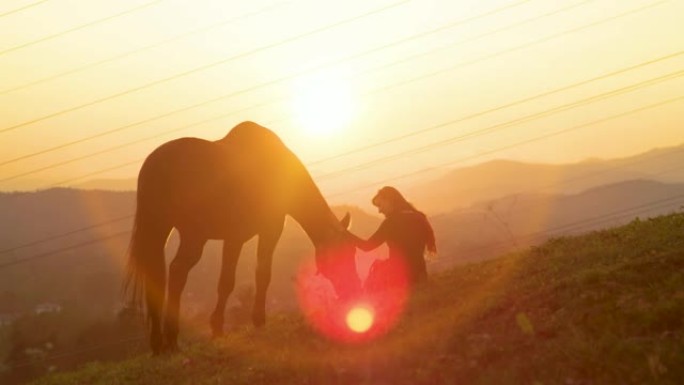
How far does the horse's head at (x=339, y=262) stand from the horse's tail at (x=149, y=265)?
13.6 feet

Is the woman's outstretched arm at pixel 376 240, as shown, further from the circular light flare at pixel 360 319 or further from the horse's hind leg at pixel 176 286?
the horse's hind leg at pixel 176 286

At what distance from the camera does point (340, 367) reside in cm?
937

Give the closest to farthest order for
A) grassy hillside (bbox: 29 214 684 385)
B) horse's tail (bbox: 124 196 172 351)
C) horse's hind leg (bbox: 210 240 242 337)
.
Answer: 1. grassy hillside (bbox: 29 214 684 385)
2. horse's tail (bbox: 124 196 172 351)
3. horse's hind leg (bbox: 210 240 242 337)

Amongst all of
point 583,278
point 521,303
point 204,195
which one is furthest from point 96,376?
point 583,278

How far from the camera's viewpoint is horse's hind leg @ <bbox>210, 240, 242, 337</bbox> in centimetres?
1526

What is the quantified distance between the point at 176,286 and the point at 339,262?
409cm

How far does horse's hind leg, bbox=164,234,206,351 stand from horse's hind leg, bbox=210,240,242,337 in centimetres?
125

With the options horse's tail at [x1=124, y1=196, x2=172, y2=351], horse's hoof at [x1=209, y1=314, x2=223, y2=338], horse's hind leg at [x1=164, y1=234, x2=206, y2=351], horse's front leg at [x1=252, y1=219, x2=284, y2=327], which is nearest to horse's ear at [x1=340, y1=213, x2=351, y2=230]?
horse's front leg at [x1=252, y1=219, x2=284, y2=327]

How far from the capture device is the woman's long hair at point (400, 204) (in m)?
15.7

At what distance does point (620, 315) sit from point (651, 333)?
59cm

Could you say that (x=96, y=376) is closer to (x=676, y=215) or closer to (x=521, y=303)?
(x=521, y=303)

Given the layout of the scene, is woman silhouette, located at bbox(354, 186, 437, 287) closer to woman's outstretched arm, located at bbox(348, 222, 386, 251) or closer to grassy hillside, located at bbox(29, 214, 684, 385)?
woman's outstretched arm, located at bbox(348, 222, 386, 251)

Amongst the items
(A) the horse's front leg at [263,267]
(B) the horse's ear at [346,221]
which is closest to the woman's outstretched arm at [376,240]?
(B) the horse's ear at [346,221]

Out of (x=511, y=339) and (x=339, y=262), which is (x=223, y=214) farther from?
(x=511, y=339)
